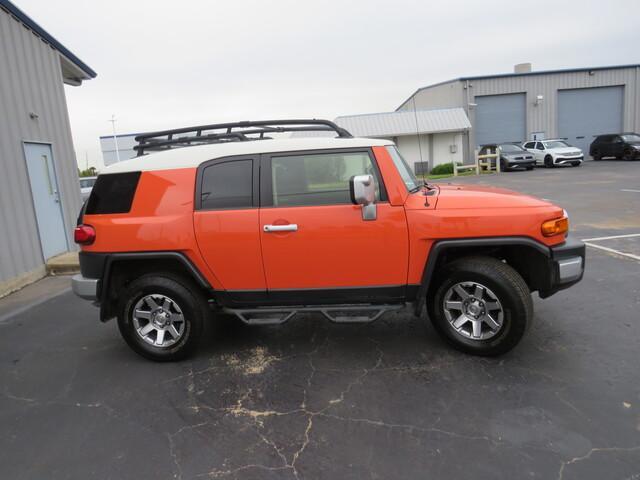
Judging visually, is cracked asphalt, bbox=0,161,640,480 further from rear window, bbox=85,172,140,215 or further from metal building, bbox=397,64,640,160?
metal building, bbox=397,64,640,160

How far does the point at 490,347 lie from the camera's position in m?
3.54

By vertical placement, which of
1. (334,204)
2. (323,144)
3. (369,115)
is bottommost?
(334,204)

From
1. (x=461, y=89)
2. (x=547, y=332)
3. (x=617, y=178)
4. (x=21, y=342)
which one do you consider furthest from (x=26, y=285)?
(x=461, y=89)

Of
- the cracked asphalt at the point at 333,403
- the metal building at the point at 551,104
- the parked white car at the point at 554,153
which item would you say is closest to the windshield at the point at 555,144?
the parked white car at the point at 554,153

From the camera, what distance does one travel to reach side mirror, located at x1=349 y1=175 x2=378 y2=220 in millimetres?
3145

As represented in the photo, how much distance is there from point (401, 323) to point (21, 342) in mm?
4030

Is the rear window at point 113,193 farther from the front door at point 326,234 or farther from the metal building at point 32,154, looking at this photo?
the metal building at point 32,154

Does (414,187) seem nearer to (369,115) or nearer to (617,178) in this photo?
(617,178)

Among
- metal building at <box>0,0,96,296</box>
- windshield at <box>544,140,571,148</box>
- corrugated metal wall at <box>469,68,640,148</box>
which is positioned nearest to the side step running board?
metal building at <box>0,0,96,296</box>

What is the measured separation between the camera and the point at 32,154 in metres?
7.53

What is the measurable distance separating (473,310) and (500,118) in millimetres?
32460

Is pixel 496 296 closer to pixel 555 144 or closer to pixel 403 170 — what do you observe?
pixel 403 170

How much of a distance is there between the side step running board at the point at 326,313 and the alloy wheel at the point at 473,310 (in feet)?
1.38

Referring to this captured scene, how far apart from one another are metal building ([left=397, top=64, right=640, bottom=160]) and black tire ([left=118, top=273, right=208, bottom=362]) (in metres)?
31.5
